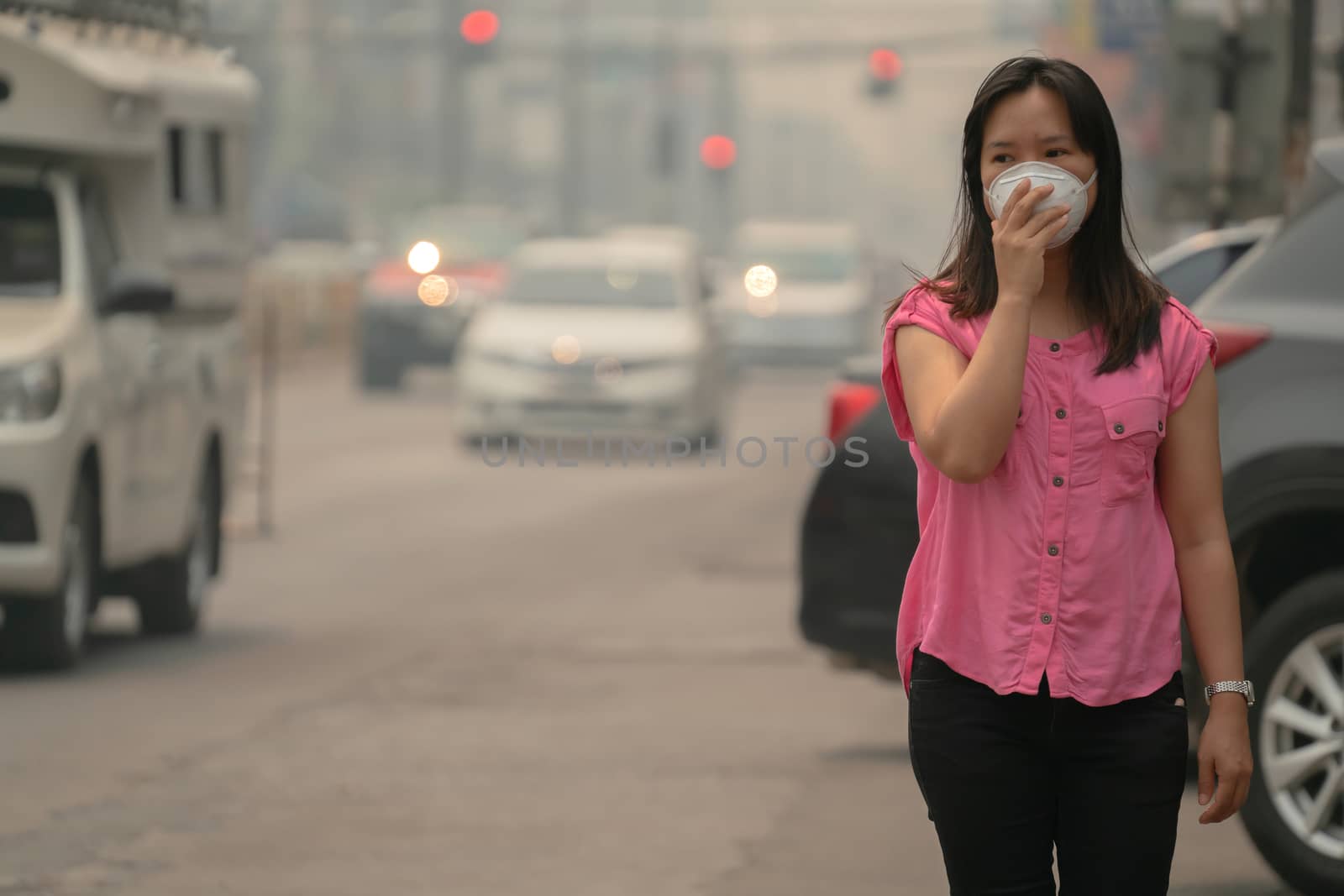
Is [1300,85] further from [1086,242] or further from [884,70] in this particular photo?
[884,70]

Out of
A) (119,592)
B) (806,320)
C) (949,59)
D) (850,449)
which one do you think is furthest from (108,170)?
(949,59)

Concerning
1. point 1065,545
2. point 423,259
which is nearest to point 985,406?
point 1065,545

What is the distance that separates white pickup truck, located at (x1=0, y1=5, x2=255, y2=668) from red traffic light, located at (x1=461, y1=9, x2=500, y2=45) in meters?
24.6

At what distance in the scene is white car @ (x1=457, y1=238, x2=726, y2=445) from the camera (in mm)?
20469

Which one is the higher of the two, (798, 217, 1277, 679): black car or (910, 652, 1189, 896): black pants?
(910, 652, 1189, 896): black pants

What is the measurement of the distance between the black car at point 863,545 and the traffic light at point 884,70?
37.9 meters

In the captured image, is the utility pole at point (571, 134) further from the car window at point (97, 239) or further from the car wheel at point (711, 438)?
the car window at point (97, 239)

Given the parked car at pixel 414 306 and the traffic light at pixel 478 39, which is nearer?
the parked car at pixel 414 306

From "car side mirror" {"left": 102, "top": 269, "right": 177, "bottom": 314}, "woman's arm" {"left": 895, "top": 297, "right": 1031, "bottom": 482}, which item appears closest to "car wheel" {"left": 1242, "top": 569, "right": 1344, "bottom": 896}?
"woman's arm" {"left": 895, "top": 297, "right": 1031, "bottom": 482}

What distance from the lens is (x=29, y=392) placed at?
11055mm

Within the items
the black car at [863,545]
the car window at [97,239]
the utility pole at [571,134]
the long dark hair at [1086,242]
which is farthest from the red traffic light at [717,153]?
the long dark hair at [1086,242]

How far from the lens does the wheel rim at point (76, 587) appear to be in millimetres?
11211

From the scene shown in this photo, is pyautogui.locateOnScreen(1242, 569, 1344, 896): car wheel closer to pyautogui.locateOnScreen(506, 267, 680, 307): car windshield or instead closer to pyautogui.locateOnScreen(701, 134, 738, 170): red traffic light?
pyautogui.locateOnScreen(506, 267, 680, 307): car windshield

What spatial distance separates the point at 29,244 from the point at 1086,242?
844 centimetres
